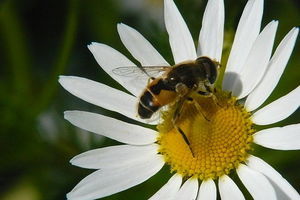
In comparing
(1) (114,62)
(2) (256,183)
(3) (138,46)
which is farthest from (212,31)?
(2) (256,183)

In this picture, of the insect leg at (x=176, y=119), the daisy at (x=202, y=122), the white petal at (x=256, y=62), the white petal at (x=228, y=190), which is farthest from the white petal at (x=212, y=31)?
the white petal at (x=228, y=190)

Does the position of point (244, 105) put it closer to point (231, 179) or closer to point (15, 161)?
point (231, 179)

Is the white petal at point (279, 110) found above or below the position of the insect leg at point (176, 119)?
below

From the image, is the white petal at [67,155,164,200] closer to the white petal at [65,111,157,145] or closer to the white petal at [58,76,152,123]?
the white petal at [65,111,157,145]

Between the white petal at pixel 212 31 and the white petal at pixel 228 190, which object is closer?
the white petal at pixel 228 190

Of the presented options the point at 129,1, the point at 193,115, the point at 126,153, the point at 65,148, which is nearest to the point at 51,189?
the point at 65,148

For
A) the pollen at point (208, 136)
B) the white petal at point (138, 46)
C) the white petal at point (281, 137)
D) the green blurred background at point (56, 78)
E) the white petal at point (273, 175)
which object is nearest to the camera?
the white petal at point (273, 175)

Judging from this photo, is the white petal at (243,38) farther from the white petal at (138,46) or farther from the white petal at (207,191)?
the white petal at (207,191)
